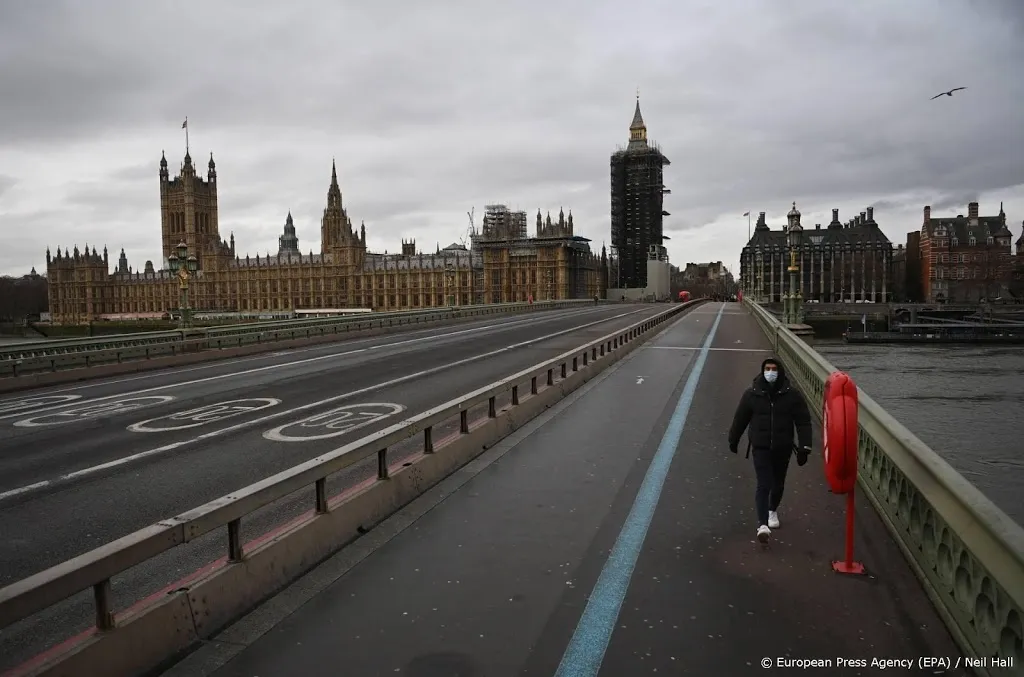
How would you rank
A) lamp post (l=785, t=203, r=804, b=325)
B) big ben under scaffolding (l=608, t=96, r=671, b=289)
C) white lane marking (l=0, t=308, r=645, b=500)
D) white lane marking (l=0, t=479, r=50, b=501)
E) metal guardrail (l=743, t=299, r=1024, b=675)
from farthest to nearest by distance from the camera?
big ben under scaffolding (l=608, t=96, r=671, b=289), lamp post (l=785, t=203, r=804, b=325), white lane marking (l=0, t=308, r=645, b=500), white lane marking (l=0, t=479, r=50, b=501), metal guardrail (l=743, t=299, r=1024, b=675)

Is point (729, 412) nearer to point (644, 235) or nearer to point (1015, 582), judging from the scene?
point (1015, 582)

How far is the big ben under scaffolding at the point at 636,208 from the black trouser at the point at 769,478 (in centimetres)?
14751

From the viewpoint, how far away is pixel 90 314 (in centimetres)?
17112

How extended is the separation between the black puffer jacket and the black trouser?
0.07 m

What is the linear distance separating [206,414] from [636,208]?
148 metres

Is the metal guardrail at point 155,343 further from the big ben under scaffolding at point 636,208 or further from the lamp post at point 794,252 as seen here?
the big ben under scaffolding at point 636,208

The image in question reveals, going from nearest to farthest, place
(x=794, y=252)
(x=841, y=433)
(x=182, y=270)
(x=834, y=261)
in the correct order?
(x=841, y=433)
(x=794, y=252)
(x=182, y=270)
(x=834, y=261)

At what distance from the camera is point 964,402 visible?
104 ft

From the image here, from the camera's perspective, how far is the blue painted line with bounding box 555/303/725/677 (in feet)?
15.2

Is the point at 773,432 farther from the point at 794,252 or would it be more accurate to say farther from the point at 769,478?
the point at 794,252

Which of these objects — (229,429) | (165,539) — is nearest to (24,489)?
(229,429)

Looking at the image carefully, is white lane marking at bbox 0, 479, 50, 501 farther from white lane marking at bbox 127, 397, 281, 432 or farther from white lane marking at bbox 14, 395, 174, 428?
white lane marking at bbox 14, 395, 174, 428

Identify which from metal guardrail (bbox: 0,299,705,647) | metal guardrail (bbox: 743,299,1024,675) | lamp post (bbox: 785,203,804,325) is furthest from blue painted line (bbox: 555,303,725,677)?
lamp post (bbox: 785,203,804,325)

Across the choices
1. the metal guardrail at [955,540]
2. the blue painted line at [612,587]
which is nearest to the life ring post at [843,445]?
the metal guardrail at [955,540]
